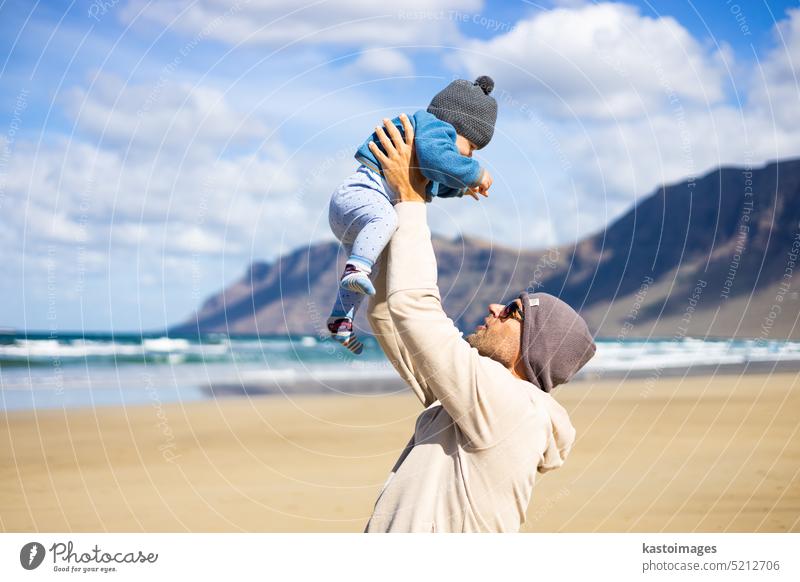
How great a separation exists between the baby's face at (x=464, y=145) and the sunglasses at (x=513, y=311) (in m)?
0.95

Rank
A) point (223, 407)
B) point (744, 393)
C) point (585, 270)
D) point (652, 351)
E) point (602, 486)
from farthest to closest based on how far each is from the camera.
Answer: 1. point (585, 270)
2. point (652, 351)
3. point (744, 393)
4. point (223, 407)
5. point (602, 486)

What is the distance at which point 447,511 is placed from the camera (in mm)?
4020

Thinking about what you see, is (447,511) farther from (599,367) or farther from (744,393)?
(599,367)

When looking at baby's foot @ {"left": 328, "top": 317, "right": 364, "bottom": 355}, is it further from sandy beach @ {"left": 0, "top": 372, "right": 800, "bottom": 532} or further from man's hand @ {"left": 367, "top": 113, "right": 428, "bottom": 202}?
sandy beach @ {"left": 0, "top": 372, "right": 800, "bottom": 532}

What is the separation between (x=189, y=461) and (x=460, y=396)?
45.9 ft

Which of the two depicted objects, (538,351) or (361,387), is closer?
(538,351)

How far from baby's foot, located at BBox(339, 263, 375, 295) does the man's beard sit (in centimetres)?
62

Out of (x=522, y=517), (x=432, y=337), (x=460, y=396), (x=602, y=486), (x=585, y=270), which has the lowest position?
(x=602, y=486)

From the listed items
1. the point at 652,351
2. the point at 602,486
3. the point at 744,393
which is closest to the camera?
the point at 602,486

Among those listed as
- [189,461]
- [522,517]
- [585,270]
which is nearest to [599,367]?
[189,461]

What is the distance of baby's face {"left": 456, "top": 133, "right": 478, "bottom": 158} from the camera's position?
493 centimetres
